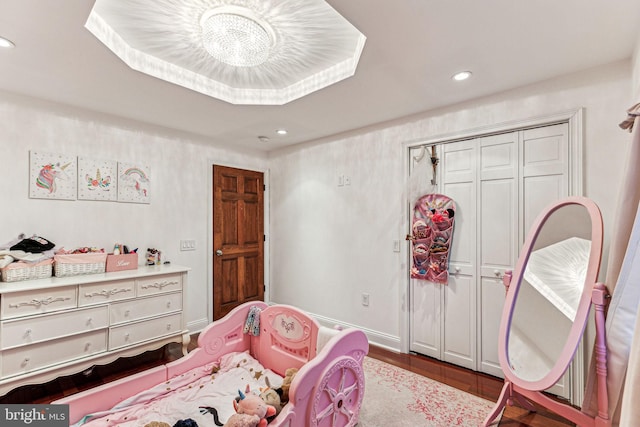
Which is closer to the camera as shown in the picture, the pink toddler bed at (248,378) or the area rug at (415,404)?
the pink toddler bed at (248,378)

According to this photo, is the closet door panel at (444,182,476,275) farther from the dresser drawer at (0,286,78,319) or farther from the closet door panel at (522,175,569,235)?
the dresser drawer at (0,286,78,319)

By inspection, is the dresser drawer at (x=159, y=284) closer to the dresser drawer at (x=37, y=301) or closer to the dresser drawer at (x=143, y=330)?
the dresser drawer at (x=143, y=330)

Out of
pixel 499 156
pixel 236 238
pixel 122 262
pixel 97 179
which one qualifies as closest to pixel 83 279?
pixel 122 262

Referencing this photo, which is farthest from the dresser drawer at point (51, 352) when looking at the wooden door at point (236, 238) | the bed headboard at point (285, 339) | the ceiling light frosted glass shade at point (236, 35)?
the ceiling light frosted glass shade at point (236, 35)

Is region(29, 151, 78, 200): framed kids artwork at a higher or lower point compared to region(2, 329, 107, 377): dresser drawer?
higher

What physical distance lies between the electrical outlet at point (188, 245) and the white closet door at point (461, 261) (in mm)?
2784

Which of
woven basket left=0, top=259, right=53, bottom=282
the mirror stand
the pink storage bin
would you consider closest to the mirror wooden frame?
the mirror stand

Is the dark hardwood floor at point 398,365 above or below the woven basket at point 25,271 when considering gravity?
below

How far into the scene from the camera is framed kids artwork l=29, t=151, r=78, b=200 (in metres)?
2.38

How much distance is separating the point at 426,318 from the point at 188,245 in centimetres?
272

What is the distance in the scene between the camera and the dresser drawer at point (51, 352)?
189 cm

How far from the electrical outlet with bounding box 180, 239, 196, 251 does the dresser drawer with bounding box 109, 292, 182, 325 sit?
2.46 feet

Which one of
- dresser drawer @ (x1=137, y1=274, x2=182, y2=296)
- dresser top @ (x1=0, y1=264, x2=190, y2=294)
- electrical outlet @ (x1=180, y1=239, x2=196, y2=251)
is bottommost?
dresser drawer @ (x1=137, y1=274, x2=182, y2=296)

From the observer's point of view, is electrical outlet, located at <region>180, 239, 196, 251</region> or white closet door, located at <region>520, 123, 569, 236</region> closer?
white closet door, located at <region>520, 123, 569, 236</region>
